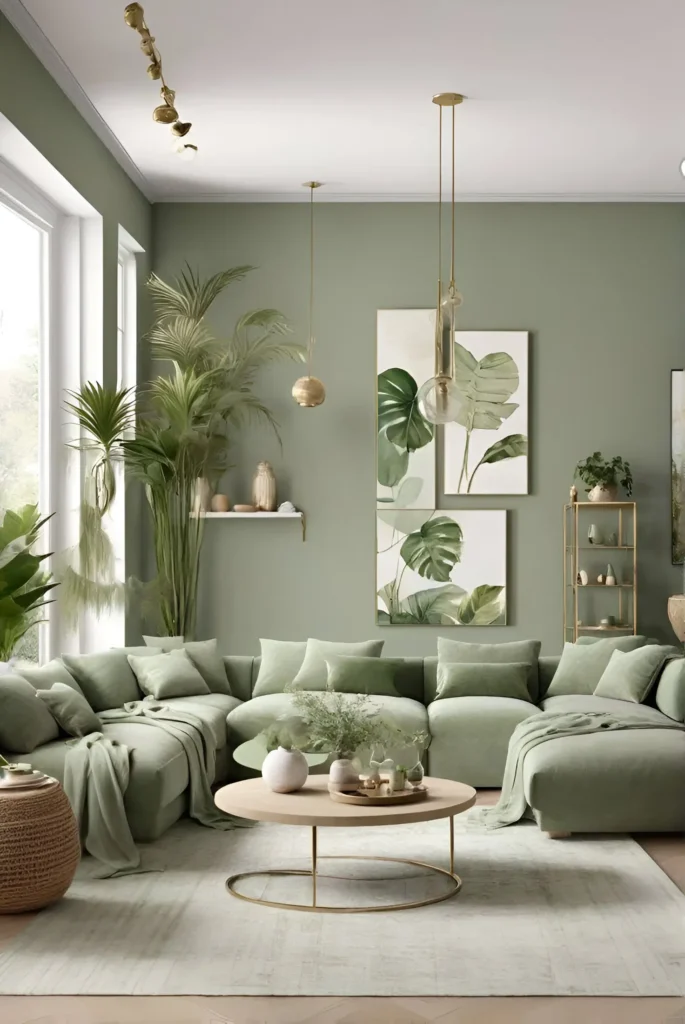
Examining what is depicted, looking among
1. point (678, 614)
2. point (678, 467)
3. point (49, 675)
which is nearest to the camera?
point (49, 675)

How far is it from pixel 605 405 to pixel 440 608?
185cm

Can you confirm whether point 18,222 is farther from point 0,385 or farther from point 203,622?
point 203,622

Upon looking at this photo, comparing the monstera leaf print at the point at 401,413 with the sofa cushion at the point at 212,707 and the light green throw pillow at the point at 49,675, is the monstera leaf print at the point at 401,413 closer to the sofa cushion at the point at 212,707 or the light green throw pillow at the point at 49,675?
the sofa cushion at the point at 212,707

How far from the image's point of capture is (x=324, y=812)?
14.9 ft

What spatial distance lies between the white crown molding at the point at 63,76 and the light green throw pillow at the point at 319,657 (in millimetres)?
3265

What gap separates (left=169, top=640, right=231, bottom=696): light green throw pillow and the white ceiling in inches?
122

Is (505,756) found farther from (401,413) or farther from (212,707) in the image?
(401,413)

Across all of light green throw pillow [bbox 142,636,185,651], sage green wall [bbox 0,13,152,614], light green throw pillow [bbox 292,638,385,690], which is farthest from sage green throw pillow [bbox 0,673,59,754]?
sage green wall [bbox 0,13,152,614]

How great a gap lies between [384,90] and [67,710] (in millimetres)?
3615

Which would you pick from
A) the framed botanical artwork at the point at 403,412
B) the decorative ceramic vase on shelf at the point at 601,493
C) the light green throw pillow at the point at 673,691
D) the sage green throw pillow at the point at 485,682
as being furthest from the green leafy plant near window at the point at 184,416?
the light green throw pillow at the point at 673,691

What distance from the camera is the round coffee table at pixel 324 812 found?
4.47m

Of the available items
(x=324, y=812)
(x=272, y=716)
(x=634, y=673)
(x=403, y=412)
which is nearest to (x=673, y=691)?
(x=634, y=673)

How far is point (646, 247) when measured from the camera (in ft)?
27.5

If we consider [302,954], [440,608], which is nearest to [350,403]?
[440,608]
